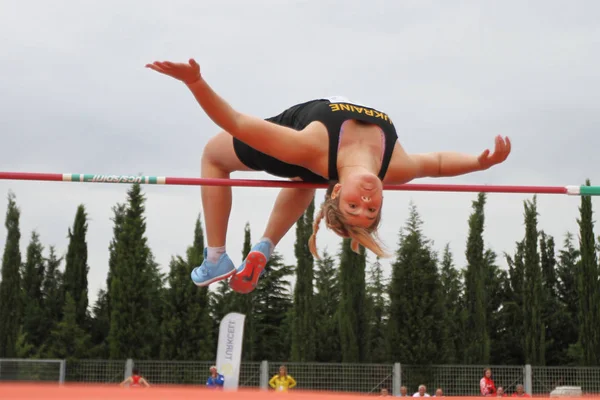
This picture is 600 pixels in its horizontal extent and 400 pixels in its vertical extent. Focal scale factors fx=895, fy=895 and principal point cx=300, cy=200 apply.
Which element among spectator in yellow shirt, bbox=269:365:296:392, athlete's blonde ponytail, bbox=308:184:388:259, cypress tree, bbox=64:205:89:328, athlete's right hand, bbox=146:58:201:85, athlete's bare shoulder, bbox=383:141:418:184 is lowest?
spectator in yellow shirt, bbox=269:365:296:392

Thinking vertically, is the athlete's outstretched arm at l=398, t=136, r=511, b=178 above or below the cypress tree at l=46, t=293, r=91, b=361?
above

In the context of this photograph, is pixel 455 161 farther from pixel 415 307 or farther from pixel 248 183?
pixel 415 307

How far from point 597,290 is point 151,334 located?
34.4ft

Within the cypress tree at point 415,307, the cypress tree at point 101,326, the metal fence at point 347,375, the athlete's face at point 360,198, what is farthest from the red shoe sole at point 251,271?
the cypress tree at point 101,326

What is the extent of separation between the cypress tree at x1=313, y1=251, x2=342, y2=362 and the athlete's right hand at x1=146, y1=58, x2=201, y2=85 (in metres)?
17.7

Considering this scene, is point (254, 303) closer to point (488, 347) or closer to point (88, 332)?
point (88, 332)

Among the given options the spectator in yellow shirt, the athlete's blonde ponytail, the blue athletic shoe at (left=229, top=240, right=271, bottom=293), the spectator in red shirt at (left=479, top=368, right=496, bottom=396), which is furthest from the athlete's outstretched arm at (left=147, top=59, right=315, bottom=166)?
the spectator in red shirt at (left=479, top=368, right=496, bottom=396)

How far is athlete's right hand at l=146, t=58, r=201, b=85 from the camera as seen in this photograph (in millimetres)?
3912

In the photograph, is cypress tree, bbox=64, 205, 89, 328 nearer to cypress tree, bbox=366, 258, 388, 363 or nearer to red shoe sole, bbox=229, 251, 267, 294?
cypress tree, bbox=366, 258, 388, 363

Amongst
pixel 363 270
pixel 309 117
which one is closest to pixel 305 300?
pixel 363 270

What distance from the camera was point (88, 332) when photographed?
22.7 m

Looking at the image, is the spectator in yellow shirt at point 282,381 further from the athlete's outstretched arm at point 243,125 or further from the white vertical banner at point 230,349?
the athlete's outstretched arm at point 243,125

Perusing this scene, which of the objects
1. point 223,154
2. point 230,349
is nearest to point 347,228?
point 223,154

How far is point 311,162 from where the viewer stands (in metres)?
4.34
